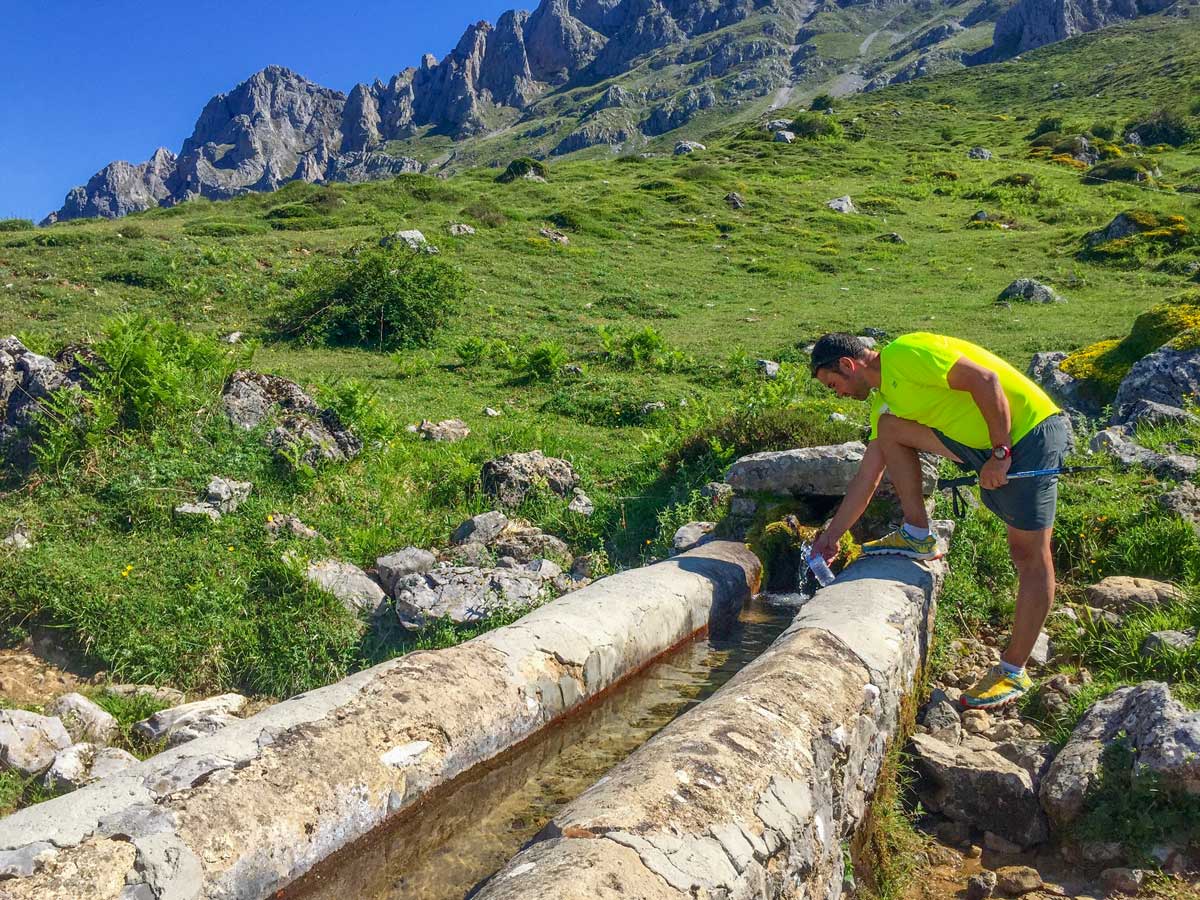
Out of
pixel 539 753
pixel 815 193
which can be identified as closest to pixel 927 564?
pixel 539 753

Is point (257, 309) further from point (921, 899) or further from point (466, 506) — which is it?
point (921, 899)

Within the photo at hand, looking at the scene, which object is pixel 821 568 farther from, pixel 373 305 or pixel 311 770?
pixel 373 305

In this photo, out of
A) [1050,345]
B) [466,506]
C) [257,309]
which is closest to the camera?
[466,506]

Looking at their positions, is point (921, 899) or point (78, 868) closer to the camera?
point (78, 868)

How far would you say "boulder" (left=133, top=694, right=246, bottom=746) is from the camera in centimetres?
510

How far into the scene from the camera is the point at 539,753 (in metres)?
4.71

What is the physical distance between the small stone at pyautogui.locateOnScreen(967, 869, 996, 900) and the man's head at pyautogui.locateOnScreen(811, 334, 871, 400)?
2.84m

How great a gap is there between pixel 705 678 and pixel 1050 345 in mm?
13051

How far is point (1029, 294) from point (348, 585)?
19133 millimetres

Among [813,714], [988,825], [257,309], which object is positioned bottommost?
[988,825]

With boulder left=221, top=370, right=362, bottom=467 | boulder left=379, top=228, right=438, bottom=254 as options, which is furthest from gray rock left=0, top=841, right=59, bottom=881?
boulder left=379, top=228, right=438, bottom=254

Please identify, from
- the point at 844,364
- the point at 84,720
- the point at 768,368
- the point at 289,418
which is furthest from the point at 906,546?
the point at 768,368

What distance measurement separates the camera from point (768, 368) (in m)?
14.3

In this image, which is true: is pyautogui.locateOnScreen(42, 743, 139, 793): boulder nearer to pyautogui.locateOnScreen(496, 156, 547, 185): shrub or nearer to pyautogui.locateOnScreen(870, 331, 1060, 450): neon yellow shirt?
pyautogui.locateOnScreen(870, 331, 1060, 450): neon yellow shirt
